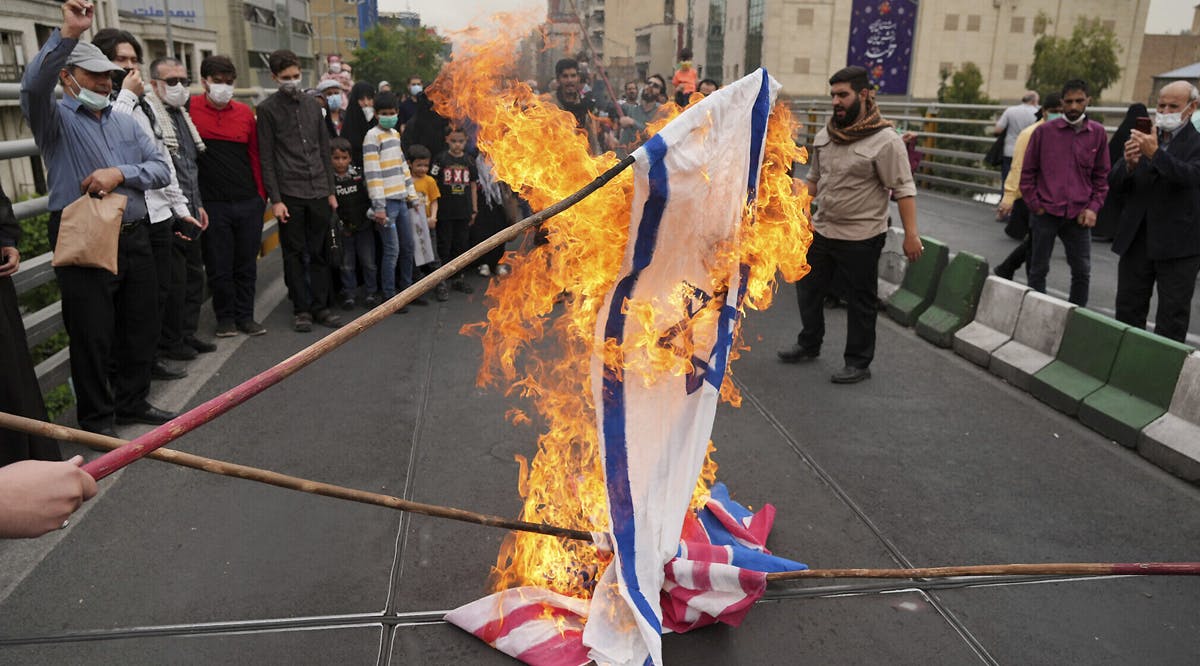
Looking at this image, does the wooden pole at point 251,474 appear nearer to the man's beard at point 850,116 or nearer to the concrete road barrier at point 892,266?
the man's beard at point 850,116

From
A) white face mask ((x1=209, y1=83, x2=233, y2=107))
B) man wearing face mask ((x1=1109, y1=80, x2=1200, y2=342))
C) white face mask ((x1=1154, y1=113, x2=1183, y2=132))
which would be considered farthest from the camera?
white face mask ((x1=209, y1=83, x2=233, y2=107))

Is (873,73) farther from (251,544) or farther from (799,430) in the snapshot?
(251,544)

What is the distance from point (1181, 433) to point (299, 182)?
6.89m

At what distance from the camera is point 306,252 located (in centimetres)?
777

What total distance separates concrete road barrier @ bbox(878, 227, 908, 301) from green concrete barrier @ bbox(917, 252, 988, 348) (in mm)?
789

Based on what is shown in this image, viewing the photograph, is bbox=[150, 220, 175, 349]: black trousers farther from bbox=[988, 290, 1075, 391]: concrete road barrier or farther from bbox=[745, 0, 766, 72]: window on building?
bbox=[745, 0, 766, 72]: window on building

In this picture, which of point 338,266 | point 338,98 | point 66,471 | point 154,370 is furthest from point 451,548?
point 338,98

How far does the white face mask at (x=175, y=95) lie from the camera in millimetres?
6516

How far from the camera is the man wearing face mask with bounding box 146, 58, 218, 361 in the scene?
20.8ft

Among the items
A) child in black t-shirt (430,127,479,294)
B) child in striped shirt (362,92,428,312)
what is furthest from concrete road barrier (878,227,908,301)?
child in striped shirt (362,92,428,312)

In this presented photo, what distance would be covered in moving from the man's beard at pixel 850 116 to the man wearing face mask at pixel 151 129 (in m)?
4.75

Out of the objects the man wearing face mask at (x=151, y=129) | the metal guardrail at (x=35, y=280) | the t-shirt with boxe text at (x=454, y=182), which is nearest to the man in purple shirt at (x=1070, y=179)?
the t-shirt with boxe text at (x=454, y=182)

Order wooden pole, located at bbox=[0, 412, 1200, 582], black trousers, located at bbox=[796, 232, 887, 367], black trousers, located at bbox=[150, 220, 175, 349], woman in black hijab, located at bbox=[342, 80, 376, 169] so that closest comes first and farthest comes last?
wooden pole, located at bbox=[0, 412, 1200, 582] < black trousers, located at bbox=[150, 220, 175, 349] < black trousers, located at bbox=[796, 232, 887, 367] < woman in black hijab, located at bbox=[342, 80, 376, 169]

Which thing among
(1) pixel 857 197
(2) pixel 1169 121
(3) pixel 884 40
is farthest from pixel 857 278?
(3) pixel 884 40
